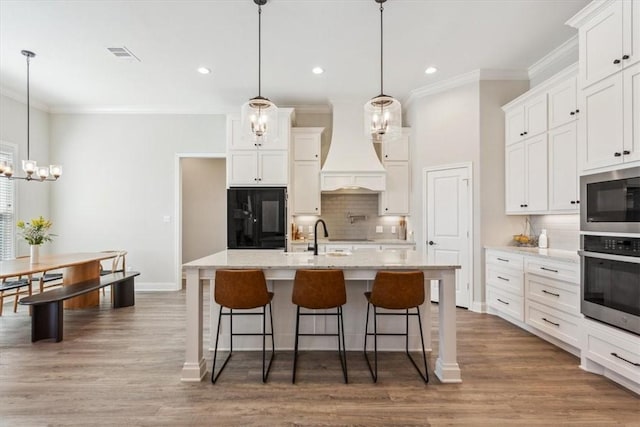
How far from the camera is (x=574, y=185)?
A: 3.26 metres

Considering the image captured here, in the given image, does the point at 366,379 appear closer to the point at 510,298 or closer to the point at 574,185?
the point at 510,298

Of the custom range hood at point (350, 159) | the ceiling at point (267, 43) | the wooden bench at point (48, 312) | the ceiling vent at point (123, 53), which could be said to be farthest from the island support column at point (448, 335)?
the ceiling vent at point (123, 53)

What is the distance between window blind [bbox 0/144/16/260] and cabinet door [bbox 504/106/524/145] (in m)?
7.28

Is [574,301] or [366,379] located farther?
[574,301]

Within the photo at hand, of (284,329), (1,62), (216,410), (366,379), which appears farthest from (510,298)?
(1,62)

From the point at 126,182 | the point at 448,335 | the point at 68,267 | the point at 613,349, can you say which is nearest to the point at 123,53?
the point at 126,182

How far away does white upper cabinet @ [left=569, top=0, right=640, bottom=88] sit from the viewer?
2.28 meters

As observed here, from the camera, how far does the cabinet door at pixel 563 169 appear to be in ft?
10.7

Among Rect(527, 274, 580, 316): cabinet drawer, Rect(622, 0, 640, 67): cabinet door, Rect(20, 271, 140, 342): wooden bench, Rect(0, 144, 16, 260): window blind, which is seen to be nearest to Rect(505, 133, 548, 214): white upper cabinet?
Rect(527, 274, 580, 316): cabinet drawer

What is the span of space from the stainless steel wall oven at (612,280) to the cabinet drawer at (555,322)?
285 millimetres

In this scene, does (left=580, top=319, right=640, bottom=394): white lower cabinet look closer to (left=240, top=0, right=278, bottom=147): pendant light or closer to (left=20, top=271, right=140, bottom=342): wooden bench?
(left=240, top=0, right=278, bottom=147): pendant light

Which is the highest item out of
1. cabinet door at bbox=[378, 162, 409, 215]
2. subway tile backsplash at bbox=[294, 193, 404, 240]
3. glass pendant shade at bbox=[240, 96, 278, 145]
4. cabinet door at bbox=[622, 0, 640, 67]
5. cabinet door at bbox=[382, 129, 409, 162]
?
cabinet door at bbox=[622, 0, 640, 67]

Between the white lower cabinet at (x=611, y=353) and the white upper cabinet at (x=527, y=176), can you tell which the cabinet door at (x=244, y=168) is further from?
the white lower cabinet at (x=611, y=353)

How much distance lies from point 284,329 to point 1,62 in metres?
4.92
